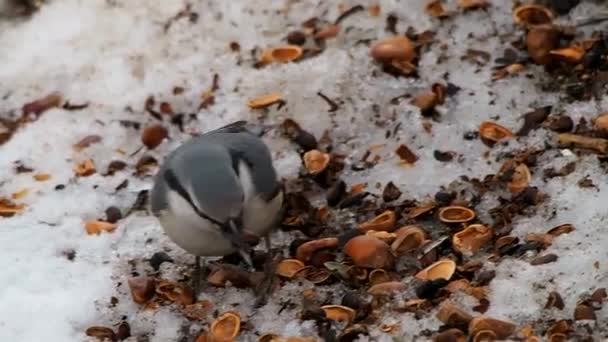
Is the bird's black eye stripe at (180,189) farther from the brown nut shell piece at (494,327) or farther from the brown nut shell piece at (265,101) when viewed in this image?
the brown nut shell piece at (265,101)

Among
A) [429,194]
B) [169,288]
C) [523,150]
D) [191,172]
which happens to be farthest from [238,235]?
[523,150]

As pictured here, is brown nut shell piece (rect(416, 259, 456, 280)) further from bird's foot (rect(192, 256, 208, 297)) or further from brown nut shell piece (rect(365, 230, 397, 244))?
bird's foot (rect(192, 256, 208, 297))

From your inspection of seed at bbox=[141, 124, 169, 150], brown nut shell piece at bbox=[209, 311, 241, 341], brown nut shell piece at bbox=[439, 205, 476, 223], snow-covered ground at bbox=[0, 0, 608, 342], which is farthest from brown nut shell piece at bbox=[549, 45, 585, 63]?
brown nut shell piece at bbox=[209, 311, 241, 341]

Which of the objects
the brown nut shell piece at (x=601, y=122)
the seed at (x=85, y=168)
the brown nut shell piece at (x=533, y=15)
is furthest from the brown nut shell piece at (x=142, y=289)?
the brown nut shell piece at (x=533, y=15)

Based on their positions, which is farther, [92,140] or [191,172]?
[92,140]

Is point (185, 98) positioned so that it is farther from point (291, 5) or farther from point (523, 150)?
point (523, 150)
